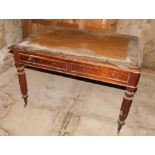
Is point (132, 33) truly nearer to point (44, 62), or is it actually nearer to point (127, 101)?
point (127, 101)

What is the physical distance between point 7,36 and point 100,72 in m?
2.27

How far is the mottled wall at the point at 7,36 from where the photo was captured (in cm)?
332

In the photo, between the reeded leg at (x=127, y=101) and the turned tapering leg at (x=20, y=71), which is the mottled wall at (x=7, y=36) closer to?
the turned tapering leg at (x=20, y=71)

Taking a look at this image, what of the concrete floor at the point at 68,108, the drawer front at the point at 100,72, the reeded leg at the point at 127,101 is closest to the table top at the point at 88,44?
the drawer front at the point at 100,72

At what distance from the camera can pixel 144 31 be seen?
348 cm

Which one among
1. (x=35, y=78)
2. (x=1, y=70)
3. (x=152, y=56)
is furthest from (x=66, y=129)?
(x=152, y=56)

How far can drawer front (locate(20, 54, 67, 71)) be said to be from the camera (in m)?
2.08

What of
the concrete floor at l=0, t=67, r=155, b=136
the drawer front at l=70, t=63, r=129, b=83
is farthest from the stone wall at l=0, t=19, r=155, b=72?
the drawer front at l=70, t=63, r=129, b=83

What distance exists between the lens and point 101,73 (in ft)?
6.43

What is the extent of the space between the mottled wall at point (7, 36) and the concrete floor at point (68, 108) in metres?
0.25

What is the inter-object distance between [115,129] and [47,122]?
89cm

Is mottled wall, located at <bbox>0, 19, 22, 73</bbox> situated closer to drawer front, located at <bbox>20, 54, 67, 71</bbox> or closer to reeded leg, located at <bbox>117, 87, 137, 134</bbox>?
drawer front, located at <bbox>20, 54, 67, 71</bbox>

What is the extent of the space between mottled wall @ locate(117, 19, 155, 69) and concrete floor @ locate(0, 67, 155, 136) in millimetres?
497

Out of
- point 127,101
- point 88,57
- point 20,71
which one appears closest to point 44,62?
point 20,71
